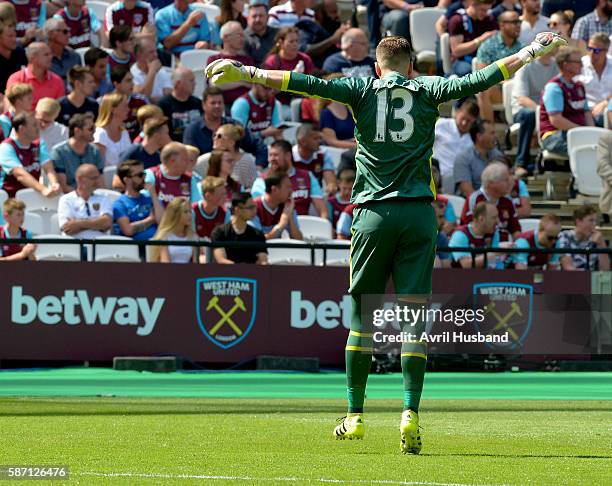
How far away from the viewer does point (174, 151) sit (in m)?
16.9

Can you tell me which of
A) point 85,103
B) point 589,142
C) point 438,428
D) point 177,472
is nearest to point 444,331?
point 589,142

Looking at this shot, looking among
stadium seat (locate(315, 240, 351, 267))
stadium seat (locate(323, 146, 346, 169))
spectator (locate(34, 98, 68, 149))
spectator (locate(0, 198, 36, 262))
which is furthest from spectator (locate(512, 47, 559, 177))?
spectator (locate(0, 198, 36, 262))

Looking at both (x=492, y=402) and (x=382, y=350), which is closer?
(x=492, y=402)

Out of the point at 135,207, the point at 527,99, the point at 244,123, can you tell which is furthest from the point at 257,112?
the point at 527,99

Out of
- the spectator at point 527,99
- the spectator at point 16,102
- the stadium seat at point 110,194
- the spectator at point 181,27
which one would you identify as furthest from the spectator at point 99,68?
the spectator at point 527,99

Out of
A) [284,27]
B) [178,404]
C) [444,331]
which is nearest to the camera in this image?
[178,404]

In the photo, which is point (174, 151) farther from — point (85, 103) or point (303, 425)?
point (303, 425)

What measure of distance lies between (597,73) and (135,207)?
831cm

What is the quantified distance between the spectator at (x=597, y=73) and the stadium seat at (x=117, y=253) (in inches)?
325

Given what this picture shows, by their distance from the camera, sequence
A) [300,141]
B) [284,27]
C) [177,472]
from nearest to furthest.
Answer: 1. [177,472]
2. [300,141]
3. [284,27]

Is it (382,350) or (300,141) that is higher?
(300,141)

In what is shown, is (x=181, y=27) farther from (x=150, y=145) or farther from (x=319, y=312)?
(x=319, y=312)

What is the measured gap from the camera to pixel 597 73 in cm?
2158

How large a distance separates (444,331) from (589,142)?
4.39 meters
